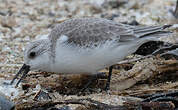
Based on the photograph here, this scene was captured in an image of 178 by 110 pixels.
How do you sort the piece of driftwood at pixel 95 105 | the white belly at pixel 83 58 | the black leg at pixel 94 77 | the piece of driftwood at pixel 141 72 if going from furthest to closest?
the piece of driftwood at pixel 141 72, the black leg at pixel 94 77, the white belly at pixel 83 58, the piece of driftwood at pixel 95 105

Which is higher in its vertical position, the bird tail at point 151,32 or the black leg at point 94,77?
the bird tail at point 151,32

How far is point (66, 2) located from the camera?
9523mm

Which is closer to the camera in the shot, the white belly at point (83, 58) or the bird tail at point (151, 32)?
the white belly at point (83, 58)

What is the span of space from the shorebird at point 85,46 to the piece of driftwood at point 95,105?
52cm

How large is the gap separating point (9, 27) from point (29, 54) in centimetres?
310

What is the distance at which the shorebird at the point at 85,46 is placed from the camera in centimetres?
474

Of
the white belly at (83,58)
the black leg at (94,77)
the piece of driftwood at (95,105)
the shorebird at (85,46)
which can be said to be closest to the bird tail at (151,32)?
the shorebird at (85,46)

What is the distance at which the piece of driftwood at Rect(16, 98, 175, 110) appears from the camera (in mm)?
4254

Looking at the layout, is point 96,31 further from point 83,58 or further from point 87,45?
point 83,58

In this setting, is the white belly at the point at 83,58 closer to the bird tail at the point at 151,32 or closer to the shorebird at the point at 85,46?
the shorebird at the point at 85,46

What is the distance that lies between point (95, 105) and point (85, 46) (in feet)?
2.55

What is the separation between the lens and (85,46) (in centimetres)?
474

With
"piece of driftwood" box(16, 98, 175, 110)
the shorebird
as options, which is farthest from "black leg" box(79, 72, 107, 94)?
"piece of driftwood" box(16, 98, 175, 110)

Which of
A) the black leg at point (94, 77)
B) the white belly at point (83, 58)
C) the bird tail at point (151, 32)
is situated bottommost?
the black leg at point (94, 77)
